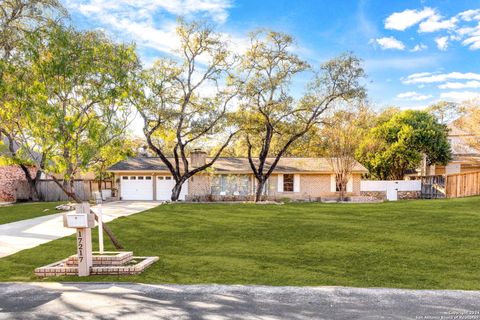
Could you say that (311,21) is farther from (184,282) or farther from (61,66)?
(184,282)

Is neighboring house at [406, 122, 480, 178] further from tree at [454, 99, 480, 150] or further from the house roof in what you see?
the house roof

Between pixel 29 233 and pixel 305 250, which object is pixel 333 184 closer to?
pixel 305 250

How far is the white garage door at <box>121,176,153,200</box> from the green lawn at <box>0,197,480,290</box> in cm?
1442

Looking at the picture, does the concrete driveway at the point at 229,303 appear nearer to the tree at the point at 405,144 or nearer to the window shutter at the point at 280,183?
the window shutter at the point at 280,183

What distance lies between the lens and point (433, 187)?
1272 inches

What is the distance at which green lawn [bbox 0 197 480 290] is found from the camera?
23.6 ft

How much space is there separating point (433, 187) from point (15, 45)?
31268mm

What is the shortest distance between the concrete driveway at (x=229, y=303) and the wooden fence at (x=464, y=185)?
21.9 m

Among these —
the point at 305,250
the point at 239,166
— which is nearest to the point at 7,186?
the point at 239,166

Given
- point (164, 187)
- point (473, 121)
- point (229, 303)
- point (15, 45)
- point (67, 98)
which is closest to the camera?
point (229, 303)

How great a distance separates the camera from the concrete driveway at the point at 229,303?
17.3 ft

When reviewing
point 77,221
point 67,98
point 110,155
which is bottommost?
point 77,221

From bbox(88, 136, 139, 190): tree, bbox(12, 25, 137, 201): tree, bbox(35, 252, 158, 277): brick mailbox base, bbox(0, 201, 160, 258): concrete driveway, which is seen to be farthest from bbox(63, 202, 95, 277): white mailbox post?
bbox(0, 201, 160, 258): concrete driveway

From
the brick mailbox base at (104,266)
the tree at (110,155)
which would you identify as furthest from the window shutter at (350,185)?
the brick mailbox base at (104,266)
